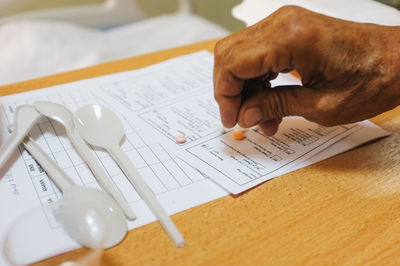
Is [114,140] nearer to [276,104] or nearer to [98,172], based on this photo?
[98,172]

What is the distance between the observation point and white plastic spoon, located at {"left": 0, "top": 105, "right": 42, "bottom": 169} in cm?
47

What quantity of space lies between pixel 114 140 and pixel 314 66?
243mm

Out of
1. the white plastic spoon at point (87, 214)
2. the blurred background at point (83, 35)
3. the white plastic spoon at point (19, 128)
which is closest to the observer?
the white plastic spoon at point (87, 214)

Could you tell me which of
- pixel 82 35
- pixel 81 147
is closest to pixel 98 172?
pixel 81 147

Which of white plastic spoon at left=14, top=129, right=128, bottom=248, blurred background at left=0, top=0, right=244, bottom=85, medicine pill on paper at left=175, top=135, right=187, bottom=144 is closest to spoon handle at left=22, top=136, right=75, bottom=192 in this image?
white plastic spoon at left=14, top=129, right=128, bottom=248

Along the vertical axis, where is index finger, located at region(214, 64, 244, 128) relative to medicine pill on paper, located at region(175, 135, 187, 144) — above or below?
above

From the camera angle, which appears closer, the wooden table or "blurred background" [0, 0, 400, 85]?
the wooden table

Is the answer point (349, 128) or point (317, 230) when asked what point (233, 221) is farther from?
point (349, 128)

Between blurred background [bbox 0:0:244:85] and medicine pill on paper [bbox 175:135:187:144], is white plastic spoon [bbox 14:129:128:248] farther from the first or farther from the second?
blurred background [bbox 0:0:244:85]

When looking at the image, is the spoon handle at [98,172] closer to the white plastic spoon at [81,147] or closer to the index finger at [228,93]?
the white plastic spoon at [81,147]

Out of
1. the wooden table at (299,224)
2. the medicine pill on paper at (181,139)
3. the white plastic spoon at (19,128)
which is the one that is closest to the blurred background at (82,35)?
the white plastic spoon at (19,128)

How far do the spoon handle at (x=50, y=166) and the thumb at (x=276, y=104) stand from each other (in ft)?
0.68

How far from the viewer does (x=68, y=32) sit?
43.6 inches

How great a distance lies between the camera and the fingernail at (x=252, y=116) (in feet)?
1.55
